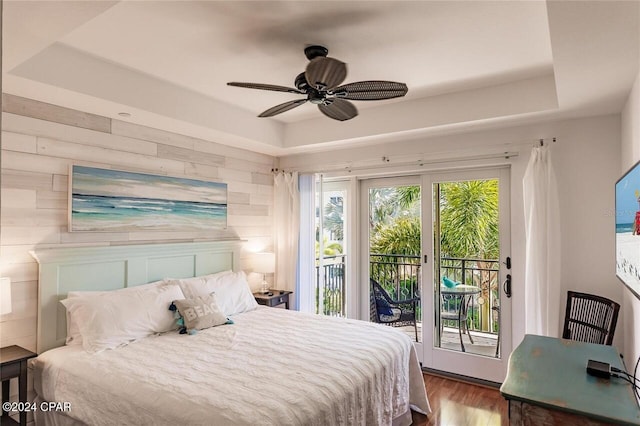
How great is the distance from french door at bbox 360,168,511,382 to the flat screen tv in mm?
1399

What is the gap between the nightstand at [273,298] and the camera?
4.29 meters

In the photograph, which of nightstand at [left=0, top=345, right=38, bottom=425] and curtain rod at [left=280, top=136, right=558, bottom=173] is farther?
curtain rod at [left=280, top=136, right=558, bottom=173]

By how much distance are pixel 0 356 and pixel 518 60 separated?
399 cm

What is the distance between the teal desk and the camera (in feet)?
5.24

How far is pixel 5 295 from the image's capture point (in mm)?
2445

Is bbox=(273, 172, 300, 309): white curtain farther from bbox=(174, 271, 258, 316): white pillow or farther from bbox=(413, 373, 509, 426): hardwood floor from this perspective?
bbox=(413, 373, 509, 426): hardwood floor

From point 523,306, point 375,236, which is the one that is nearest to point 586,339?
point 523,306

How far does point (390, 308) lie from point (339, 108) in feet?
8.17

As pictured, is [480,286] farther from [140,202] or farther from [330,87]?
[140,202]

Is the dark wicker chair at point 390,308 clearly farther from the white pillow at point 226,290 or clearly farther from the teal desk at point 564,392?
the teal desk at point 564,392

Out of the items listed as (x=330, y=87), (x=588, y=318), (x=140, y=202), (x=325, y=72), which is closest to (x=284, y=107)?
(x=330, y=87)

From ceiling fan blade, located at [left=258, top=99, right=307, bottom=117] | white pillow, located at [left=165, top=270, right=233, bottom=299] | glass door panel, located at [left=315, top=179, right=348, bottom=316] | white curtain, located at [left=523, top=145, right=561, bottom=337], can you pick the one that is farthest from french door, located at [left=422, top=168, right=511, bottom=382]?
white pillow, located at [left=165, top=270, right=233, bottom=299]

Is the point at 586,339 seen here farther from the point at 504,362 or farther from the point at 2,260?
the point at 2,260

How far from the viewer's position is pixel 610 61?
2180 mm
